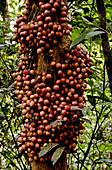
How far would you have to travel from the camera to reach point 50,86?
3.19 ft

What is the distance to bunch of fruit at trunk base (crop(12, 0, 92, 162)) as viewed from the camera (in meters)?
0.91

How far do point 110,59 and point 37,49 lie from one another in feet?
1.31

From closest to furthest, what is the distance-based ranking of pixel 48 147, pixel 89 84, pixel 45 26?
1. pixel 48 147
2. pixel 45 26
3. pixel 89 84

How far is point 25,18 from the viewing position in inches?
42.3

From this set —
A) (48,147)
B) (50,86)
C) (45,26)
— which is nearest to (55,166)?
(48,147)

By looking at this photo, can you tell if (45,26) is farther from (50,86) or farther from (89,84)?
(89,84)

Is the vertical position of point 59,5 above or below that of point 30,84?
above

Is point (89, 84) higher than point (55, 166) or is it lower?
higher

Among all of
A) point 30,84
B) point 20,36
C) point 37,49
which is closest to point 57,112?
point 30,84

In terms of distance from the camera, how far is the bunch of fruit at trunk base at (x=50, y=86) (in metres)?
0.91

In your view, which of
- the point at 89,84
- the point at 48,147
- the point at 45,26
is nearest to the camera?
the point at 48,147

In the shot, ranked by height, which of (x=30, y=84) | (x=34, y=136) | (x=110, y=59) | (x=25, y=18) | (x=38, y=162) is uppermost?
(x=25, y=18)

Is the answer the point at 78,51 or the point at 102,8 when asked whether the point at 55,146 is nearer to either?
the point at 78,51

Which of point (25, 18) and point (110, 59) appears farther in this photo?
point (25, 18)
